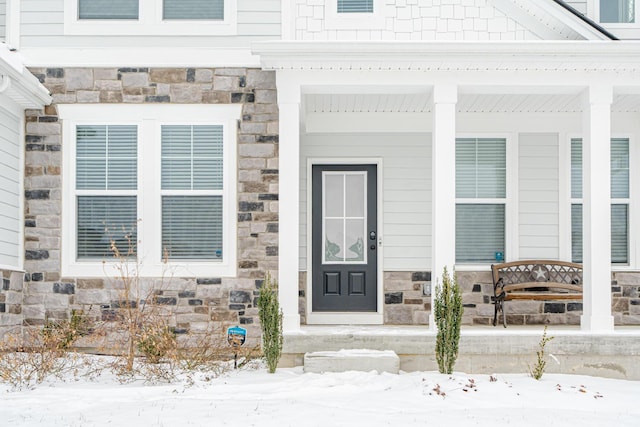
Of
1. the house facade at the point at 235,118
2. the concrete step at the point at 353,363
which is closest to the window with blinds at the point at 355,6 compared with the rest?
the house facade at the point at 235,118

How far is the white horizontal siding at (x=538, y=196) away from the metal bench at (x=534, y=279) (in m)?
0.16

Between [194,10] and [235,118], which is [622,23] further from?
[194,10]

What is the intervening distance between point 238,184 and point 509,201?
11.0 ft

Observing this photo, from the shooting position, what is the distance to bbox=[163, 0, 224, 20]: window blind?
8.52 metres

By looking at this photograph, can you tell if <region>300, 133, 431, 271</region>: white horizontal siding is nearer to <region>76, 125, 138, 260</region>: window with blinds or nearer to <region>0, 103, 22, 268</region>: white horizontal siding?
<region>76, 125, 138, 260</region>: window with blinds

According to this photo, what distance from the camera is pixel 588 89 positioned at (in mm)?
7918

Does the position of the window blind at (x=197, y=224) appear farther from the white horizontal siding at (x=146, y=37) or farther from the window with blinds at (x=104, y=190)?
the white horizontal siding at (x=146, y=37)

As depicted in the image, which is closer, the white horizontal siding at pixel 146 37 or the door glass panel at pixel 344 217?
the white horizontal siding at pixel 146 37

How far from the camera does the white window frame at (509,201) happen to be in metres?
9.34

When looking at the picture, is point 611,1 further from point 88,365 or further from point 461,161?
point 88,365

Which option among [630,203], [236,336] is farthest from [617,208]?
[236,336]

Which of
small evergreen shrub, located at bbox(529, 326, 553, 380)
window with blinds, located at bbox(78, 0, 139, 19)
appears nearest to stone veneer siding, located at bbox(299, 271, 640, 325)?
small evergreen shrub, located at bbox(529, 326, 553, 380)

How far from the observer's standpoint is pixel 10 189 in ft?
26.6

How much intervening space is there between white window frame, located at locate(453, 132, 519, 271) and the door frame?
3.17 ft
